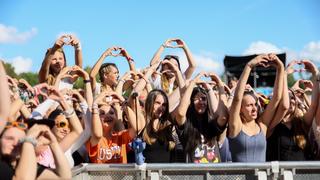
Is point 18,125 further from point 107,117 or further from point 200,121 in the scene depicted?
point 200,121

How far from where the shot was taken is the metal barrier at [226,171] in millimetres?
3609

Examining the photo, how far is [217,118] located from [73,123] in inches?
54.5

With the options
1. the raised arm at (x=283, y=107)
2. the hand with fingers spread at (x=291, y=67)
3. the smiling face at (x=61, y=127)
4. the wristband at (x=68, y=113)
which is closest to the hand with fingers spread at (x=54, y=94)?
the wristband at (x=68, y=113)

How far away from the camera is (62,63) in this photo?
212 inches

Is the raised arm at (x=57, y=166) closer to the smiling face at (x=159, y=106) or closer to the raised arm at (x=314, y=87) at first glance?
the smiling face at (x=159, y=106)

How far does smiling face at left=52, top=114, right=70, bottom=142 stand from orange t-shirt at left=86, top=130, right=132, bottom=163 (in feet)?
1.40

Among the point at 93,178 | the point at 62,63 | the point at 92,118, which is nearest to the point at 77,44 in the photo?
the point at 62,63

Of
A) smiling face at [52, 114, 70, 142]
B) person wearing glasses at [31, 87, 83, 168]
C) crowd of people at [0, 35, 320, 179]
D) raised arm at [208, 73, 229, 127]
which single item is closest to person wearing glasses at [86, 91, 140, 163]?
crowd of people at [0, 35, 320, 179]

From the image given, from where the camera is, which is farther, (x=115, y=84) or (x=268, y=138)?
(x=115, y=84)

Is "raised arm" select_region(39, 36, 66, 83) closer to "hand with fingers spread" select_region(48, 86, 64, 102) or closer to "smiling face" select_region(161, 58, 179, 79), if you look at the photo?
"smiling face" select_region(161, 58, 179, 79)

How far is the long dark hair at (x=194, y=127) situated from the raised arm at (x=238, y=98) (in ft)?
0.78

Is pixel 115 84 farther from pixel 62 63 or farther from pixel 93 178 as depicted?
pixel 93 178

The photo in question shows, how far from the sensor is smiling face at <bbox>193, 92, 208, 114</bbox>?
4637 mm

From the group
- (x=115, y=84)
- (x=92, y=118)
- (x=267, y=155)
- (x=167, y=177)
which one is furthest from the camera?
(x=115, y=84)
